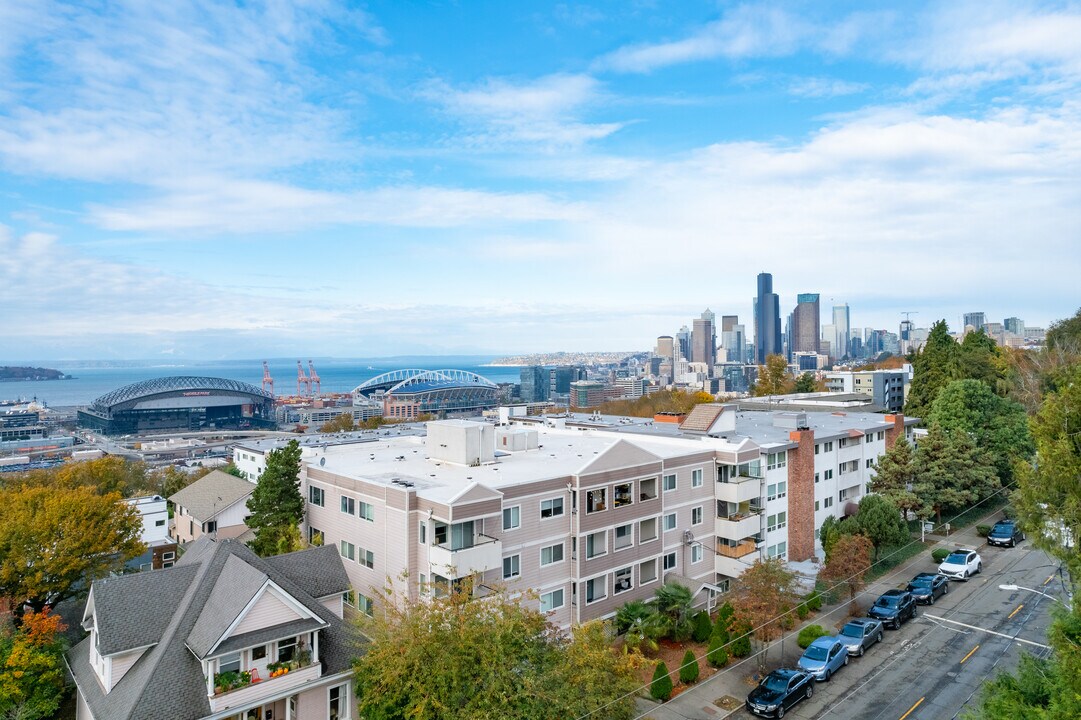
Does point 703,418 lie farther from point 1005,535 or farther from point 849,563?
point 1005,535

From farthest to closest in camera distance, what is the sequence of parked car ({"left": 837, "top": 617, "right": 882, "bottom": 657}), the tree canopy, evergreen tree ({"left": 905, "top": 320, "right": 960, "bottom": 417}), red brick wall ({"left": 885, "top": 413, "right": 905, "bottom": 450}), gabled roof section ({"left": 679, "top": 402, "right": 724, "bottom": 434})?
1. evergreen tree ({"left": 905, "top": 320, "right": 960, "bottom": 417})
2. red brick wall ({"left": 885, "top": 413, "right": 905, "bottom": 450})
3. gabled roof section ({"left": 679, "top": 402, "right": 724, "bottom": 434})
4. parked car ({"left": 837, "top": 617, "right": 882, "bottom": 657})
5. the tree canopy

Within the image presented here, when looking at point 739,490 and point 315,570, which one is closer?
point 315,570

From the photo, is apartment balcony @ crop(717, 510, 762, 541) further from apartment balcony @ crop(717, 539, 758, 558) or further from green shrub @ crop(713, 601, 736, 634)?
green shrub @ crop(713, 601, 736, 634)

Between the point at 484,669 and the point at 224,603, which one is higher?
the point at 224,603

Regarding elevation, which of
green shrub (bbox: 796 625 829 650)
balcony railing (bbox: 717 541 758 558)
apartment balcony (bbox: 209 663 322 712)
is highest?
apartment balcony (bbox: 209 663 322 712)

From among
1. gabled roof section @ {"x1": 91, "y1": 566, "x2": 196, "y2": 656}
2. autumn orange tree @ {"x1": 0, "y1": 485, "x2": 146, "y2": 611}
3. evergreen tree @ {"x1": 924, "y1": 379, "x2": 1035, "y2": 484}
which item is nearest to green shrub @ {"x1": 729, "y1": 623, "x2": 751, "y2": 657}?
gabled roof section @ {"x1": 91, "y1": 566, "x2": 196, "y2": 656}

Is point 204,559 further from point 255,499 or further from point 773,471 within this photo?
point 773,471

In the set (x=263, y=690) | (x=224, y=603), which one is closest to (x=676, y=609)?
(x=263, y=690)
